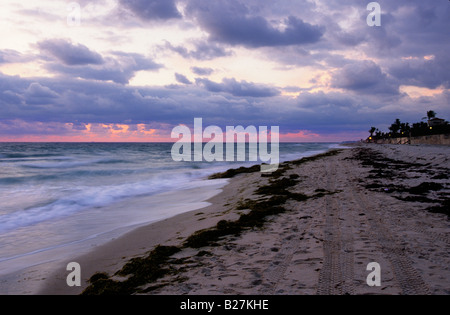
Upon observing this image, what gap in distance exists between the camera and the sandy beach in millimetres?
3045

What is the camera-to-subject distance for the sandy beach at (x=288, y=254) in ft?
9.99

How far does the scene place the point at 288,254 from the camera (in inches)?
152

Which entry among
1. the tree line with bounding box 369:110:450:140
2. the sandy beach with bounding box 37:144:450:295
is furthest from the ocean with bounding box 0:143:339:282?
the tree line with bounding box 369:110:450:140

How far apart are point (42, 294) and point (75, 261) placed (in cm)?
116

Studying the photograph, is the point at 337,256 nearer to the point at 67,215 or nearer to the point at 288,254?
the point at 288,254

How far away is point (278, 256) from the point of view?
3816mm
